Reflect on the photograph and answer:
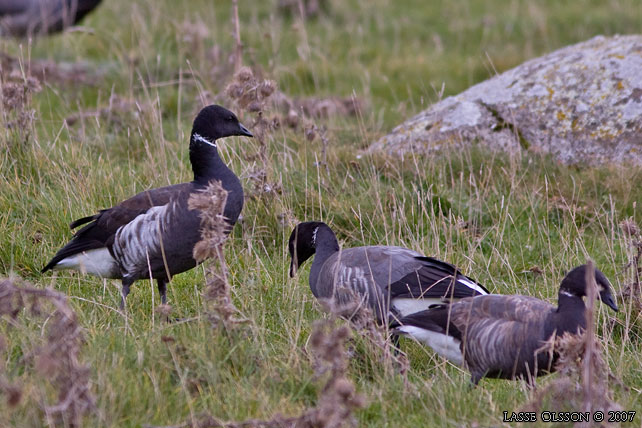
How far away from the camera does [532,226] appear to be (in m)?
6.12

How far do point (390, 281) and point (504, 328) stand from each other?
0.74 meters

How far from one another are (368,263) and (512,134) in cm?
284

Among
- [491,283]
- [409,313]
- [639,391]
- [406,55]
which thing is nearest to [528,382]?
[639,391]

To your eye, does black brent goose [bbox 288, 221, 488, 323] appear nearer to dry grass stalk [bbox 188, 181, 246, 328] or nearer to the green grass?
the green grass

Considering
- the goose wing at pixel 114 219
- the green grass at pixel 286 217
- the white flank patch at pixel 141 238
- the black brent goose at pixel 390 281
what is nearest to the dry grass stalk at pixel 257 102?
the green grass at pixel 286 217

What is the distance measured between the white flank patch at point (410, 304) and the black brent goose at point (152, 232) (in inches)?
42.0

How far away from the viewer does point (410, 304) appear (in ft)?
15.7

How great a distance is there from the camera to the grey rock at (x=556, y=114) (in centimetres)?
688

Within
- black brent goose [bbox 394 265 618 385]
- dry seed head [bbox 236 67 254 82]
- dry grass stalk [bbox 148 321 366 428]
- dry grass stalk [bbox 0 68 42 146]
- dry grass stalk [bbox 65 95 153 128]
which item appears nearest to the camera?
dry grass stalk [bbox 148 321 366 428]

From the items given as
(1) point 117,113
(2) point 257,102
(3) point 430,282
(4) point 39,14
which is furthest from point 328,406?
(4) point 39,14

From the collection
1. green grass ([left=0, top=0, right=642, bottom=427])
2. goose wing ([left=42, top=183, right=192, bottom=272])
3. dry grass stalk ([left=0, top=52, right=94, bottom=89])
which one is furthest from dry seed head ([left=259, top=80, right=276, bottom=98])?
dry grass stalk ([left=0, top=52, right=94, bottom=89])

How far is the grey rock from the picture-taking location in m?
6.88

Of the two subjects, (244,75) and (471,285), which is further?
(244,75)

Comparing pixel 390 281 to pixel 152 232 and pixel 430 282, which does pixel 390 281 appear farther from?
pixel 152 232
